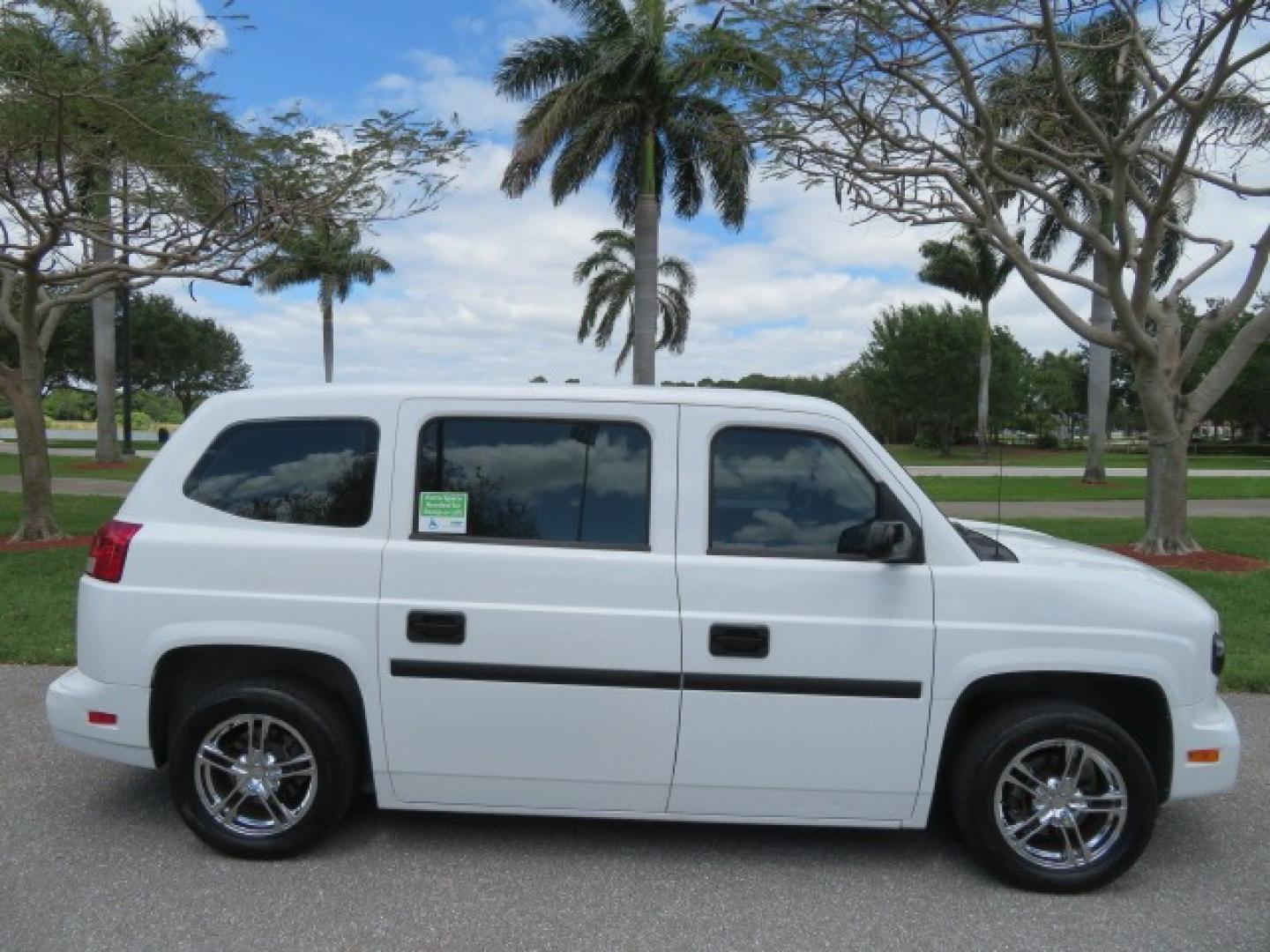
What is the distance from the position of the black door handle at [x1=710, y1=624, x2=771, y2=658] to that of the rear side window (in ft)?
4.62

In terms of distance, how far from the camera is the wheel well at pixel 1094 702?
11.4 feet

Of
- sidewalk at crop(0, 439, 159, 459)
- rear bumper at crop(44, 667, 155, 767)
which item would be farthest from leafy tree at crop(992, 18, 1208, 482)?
sidewalk at crop(0, 439, 159, 459)

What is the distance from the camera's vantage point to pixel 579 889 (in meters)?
3.38

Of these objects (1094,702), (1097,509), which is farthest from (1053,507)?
(1094,702)

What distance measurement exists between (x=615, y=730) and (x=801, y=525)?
3.36 ft

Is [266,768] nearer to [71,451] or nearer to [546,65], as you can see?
[546,65]

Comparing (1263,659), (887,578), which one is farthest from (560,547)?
(1263,659)

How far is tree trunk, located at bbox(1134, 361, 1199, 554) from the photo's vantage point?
1096cm

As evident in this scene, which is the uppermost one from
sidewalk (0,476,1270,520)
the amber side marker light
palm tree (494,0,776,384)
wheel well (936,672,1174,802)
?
palm tree (494,0,776,384)

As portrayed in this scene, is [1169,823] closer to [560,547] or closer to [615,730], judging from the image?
[615,730]

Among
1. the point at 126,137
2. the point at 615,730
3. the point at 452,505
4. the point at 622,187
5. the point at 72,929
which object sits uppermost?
the point at 622,187

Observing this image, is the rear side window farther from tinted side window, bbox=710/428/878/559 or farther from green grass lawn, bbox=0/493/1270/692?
green grass lawn, bbox=0/493/1270/692

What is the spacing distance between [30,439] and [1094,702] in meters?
12.2

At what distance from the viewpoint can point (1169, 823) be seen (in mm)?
4047
